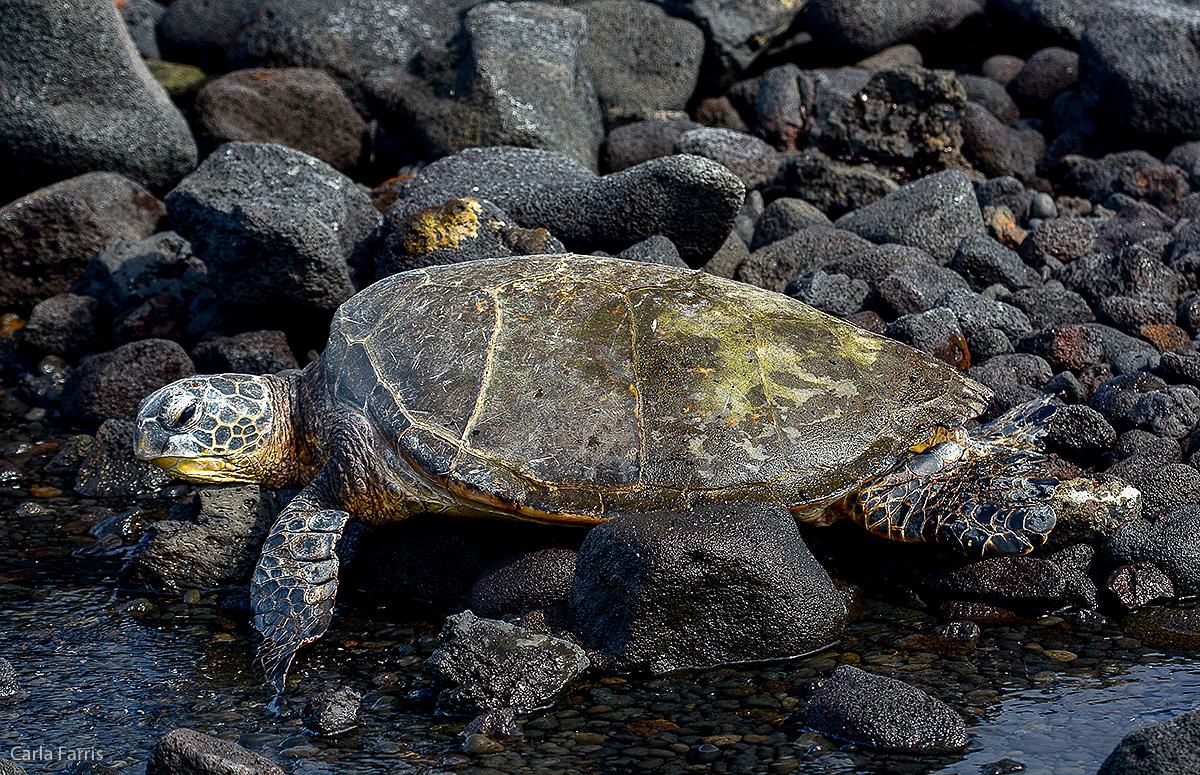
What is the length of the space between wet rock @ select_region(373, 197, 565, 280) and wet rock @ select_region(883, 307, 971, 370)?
2.62m

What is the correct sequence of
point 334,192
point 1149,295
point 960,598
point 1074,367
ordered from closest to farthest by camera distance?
point 960,598, point 1074,367, point 1149,295, point 334,192

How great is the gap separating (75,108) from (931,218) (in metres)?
9.16

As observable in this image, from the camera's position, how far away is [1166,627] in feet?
15.6

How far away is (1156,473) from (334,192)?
6807 mm

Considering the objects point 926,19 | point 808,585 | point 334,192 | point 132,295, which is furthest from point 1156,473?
point 926,19

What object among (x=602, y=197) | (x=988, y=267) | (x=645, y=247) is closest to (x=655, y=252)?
(x=645, y=247)

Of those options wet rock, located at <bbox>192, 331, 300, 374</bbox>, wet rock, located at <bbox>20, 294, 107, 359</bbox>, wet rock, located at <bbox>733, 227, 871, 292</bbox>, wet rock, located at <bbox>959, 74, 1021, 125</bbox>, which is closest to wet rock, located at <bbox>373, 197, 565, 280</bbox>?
wet rock, located at <bbox>192, 331, 300, 374</bbox>

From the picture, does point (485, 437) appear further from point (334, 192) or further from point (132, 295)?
point (132, 295)

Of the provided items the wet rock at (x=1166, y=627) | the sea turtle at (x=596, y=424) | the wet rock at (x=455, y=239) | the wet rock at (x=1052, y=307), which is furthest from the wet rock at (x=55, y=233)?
the wet rock at (x=1166, y=627)

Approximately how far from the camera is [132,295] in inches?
370

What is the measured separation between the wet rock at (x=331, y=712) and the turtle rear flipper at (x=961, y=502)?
104 inches

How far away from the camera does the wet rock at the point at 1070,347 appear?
6.88m

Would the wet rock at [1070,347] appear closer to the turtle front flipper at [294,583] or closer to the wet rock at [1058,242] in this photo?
the wet rock at [1058,242]

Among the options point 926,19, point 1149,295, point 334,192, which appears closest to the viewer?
point 1149,295
